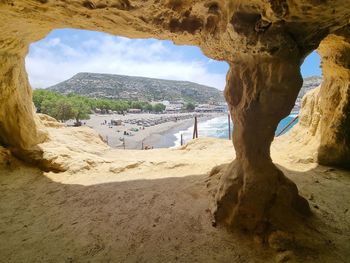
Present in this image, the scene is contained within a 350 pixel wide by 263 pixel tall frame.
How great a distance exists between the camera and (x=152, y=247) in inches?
144

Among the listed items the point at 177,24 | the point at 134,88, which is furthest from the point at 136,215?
the point at 134,88

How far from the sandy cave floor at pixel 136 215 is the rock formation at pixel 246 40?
0.50 metres

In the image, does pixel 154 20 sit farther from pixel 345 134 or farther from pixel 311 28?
pixel 345 134

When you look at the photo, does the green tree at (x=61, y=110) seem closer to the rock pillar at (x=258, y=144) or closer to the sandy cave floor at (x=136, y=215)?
the sandy cave floor at (x=136, y=215)

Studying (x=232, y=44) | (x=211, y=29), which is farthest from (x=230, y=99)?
(x=211, y=29)

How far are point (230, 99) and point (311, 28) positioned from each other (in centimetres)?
156

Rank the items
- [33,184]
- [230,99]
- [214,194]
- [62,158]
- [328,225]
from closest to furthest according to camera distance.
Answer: [328,225]
[230,99]
[214,194]
[33,184]
[62,158]

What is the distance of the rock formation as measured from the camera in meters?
3.27

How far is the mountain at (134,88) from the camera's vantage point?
13350cm

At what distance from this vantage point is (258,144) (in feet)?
13.0

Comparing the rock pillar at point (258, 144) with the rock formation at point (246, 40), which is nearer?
the rock formation at point (246, 40)

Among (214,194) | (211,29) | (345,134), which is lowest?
(214,194)

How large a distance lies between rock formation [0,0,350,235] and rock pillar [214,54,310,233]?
0.6 inches

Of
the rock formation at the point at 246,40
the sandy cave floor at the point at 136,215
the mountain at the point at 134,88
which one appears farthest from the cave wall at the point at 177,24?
the mountain at the point at 134,88
